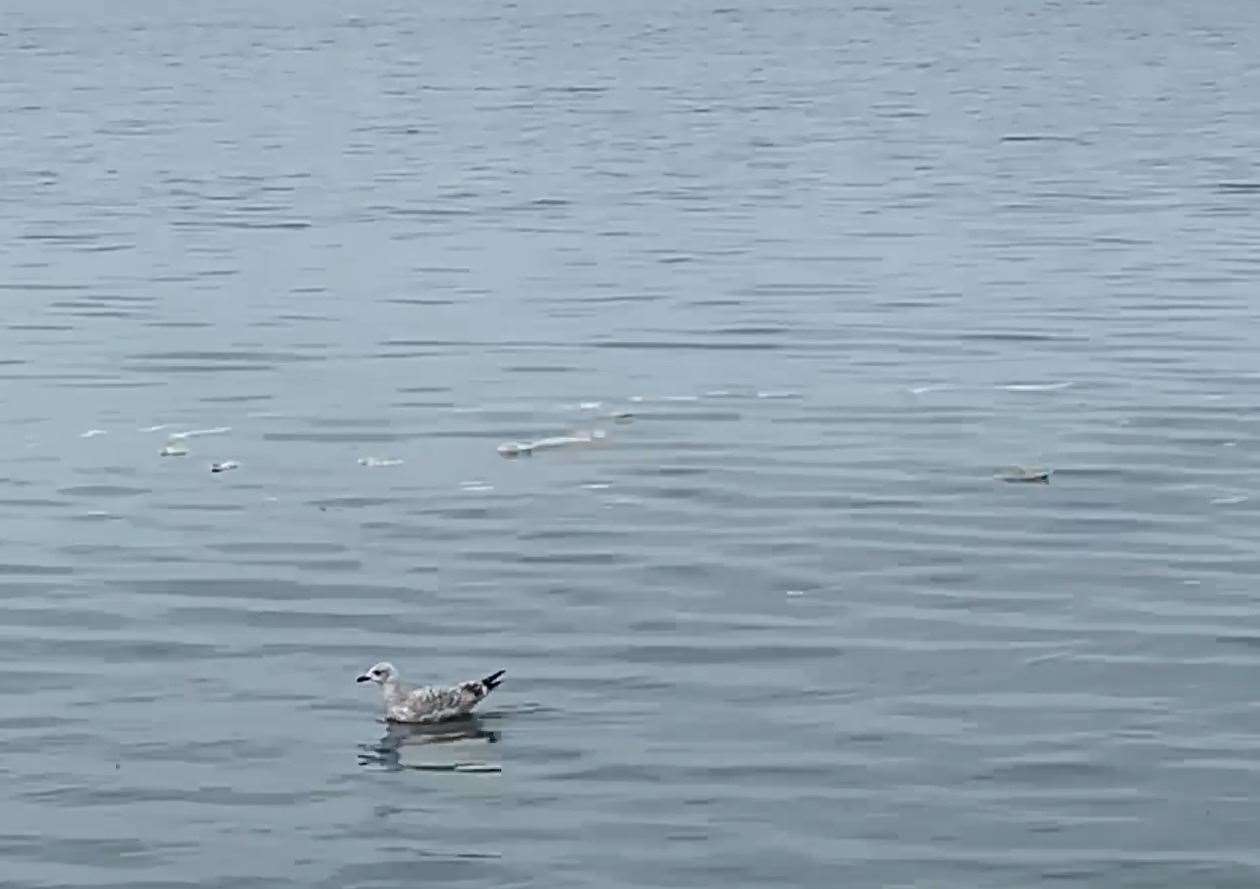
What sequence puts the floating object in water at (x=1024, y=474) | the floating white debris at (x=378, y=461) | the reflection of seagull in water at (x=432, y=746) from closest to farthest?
1. the reflection of seagull in water at (x=432, y=746)
2. the floating object in water at (x=1024, y=474)
3. the floating white debris at (x=378, y=461)

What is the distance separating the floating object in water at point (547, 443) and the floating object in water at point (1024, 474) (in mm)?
3572

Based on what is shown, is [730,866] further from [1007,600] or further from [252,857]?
[1007,600]

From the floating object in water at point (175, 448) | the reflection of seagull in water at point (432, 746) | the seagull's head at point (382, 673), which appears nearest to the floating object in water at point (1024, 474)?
the floating object in water at point (175, 448)

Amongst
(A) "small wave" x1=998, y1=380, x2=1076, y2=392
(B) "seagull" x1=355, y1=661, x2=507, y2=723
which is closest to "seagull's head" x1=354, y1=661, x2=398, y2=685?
(B) "seagull" x1=355, y1=661, x2=507, y2=723

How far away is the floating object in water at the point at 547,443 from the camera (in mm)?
24250

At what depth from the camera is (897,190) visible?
49281 mm

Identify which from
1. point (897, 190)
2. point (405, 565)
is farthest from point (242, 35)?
point (405, 565)

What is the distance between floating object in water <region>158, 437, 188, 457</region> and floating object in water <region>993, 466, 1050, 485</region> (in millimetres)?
6734

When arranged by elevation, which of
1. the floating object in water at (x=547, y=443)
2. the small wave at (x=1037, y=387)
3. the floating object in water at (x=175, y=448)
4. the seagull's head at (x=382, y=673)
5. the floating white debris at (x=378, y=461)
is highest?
the seagull's head at (x=382, y=673)

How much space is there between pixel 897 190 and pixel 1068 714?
33.4 meters

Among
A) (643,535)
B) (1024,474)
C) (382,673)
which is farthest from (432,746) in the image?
(1024,474)

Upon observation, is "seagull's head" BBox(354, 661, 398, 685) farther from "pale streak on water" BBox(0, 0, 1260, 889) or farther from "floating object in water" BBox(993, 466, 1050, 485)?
"floating object in water" BBox(993, 466, 1050, 485)

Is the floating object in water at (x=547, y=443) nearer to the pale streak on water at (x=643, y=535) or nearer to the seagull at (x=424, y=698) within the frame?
the pale streak on water at (x=643, y=535)

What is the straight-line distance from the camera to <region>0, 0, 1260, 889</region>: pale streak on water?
14844 mm
